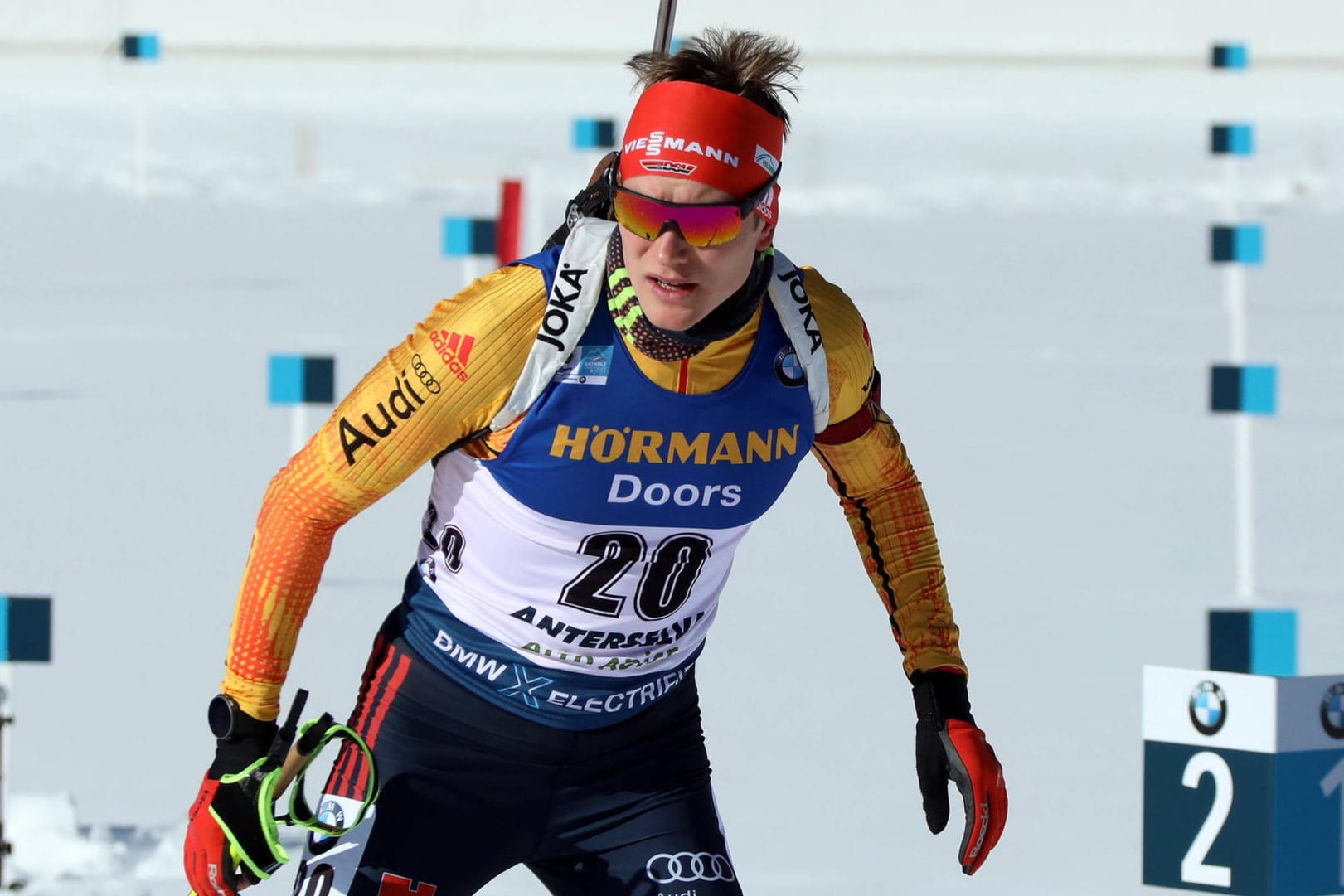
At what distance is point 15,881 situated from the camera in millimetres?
4316

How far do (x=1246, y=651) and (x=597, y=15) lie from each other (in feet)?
88.8

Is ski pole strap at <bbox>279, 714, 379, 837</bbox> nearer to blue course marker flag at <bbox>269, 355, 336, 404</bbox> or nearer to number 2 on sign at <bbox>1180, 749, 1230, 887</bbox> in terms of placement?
number 2 on sign at <bbox>1180, 749, 1230, 887</bbox>

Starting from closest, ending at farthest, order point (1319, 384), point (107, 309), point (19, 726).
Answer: point (19, 726)
point (1319, 384)
point (107, 309)

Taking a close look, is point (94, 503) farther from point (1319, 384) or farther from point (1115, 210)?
point (1115, 210)

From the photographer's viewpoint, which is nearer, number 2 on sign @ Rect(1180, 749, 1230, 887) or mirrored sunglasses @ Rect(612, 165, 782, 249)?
mirrored sunglasses @ Rect(612, 165, 782, 249)

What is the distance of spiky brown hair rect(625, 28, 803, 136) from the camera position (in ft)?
9.07

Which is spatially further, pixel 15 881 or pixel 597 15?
pixel 597 15

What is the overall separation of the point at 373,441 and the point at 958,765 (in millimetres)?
1007

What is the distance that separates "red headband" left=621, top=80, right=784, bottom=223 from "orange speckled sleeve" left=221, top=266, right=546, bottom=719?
0.22 metres

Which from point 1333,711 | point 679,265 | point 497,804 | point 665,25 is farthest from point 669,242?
point 1333,711

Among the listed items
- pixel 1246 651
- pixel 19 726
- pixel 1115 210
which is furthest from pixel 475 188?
pixel 1246 651

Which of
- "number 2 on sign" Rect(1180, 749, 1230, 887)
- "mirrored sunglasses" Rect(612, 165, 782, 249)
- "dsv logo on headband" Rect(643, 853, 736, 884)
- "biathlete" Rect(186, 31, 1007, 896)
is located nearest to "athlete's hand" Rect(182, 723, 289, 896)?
"biathlete" Rect(186, 31, 1007, 896)

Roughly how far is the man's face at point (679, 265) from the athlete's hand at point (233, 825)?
76 centimetres

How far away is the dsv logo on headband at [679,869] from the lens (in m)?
2.84
